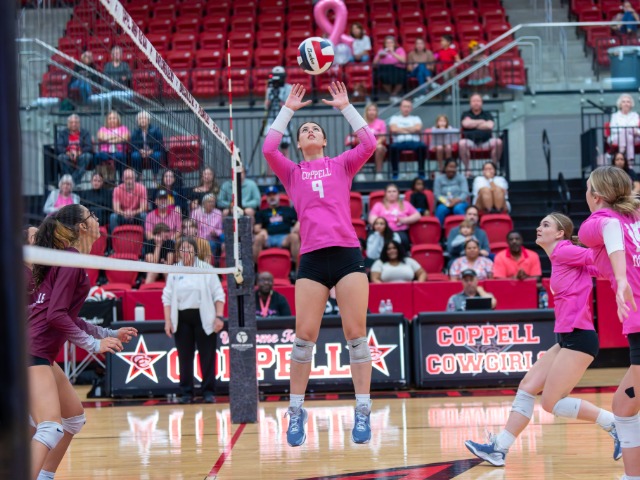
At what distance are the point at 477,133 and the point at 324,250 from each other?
10067 mm

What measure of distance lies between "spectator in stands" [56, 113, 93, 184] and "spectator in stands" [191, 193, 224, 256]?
4.47ft

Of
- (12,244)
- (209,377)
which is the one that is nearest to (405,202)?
(209,377)

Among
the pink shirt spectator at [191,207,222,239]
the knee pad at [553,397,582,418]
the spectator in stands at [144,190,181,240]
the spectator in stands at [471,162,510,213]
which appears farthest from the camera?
the spectator in stands at [471,162,510,213]

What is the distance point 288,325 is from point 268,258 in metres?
2.28

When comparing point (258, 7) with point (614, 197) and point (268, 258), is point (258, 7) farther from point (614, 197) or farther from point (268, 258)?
point (614, 197)

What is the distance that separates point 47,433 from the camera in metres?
4.61

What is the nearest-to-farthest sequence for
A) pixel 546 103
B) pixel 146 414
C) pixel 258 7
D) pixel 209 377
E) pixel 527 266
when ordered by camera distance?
pixel 146 414
pixel 209 377
pixel 527 266
pixel 546 103
pixel 258 7

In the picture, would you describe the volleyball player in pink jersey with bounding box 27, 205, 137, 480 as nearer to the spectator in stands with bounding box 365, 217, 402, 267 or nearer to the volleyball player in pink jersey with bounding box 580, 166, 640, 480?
the volleyball player in pink jersey with bounding box 580, 166, 640, 480

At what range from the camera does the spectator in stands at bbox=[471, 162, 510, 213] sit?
13977 millimetres

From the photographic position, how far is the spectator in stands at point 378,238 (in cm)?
1252

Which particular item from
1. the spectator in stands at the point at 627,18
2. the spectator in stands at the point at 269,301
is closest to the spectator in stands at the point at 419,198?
the spectator in stands at the point at 269,301

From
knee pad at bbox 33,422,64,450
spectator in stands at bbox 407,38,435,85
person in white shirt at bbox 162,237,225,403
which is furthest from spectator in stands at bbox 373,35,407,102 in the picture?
knee pad at bbox 33,422,64,450

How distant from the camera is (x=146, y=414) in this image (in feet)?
30.9

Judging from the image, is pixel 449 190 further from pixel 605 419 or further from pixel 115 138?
pixel 605 419
